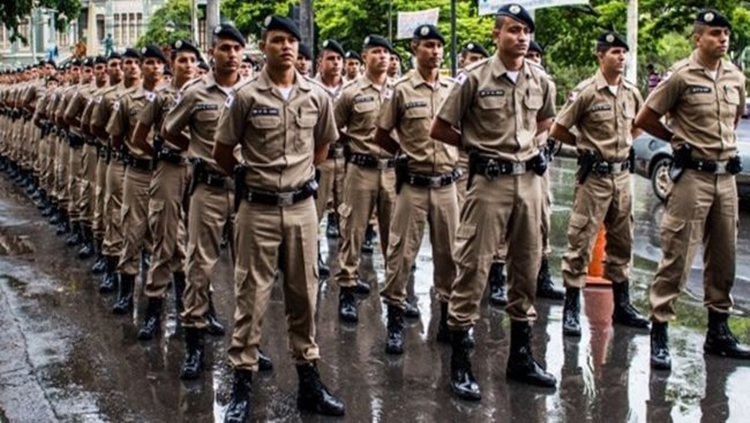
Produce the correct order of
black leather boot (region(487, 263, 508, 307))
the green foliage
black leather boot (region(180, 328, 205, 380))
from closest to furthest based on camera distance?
black leather boot (region(180, 328, 205, 380))
black leather boot (region(487, 263, 508, 307))
the green foliage

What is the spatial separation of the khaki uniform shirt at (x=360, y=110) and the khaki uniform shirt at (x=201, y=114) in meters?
1.65

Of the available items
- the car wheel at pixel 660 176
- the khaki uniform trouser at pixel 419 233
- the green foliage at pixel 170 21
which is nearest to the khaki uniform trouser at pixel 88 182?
the khaki uniform trouser at pixel 419 233

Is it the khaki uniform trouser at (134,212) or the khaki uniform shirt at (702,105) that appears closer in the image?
the khaki uniform shirt at (702,105)

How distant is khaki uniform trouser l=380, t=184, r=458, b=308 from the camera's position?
272 inches

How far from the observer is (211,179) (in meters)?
6.59

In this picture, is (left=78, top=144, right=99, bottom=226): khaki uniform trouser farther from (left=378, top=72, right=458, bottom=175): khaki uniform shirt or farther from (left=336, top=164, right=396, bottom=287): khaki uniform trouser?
(left=378, top=72, right=458, bottom=175): khaki uniform shirt

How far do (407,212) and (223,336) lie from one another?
174cm

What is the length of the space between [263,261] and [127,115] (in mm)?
3263

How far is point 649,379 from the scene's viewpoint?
6.24m

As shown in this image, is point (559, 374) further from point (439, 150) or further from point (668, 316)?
point (439, 150)

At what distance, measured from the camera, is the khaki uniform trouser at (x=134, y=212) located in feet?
26.3

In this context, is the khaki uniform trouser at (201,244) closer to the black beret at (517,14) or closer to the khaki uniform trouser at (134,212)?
the khaki uniform trouser at (134,212)

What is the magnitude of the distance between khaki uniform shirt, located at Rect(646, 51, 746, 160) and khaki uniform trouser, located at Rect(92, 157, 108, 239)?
211 inches

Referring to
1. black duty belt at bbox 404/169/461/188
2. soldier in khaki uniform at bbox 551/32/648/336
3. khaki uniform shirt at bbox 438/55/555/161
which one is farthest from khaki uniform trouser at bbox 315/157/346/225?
khaki uniform shirt at bbox 438/55/555/161
